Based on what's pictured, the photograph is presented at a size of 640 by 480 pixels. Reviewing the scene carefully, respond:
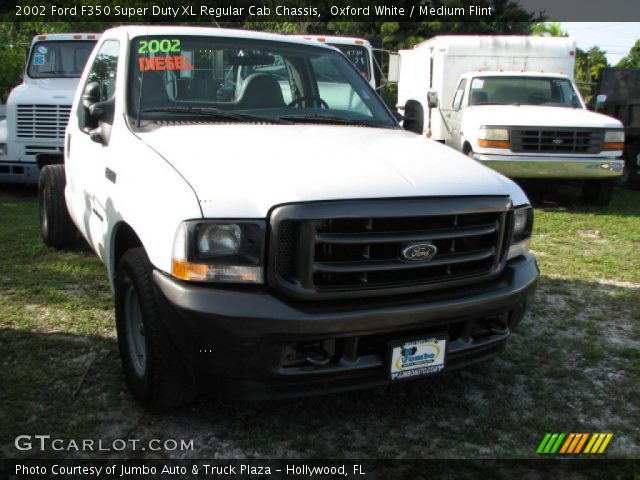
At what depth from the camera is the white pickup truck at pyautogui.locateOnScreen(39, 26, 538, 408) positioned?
8.51 ft

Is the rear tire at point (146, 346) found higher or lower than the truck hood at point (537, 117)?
lower

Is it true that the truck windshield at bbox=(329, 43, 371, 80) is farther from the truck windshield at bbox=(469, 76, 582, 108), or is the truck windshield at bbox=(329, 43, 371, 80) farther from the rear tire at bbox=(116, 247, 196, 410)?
the rear tire at bbox=(116, 247, 196, 410)

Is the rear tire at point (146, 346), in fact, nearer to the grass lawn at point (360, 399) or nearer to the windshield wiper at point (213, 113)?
the grass lawn at point (360, 399)

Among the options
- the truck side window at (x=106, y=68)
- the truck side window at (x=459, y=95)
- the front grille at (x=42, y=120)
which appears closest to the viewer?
the truck side window at (x=106, y=68)

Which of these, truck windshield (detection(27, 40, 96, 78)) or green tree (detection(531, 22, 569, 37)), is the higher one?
green tree (detection(531, 22, 569, 37))

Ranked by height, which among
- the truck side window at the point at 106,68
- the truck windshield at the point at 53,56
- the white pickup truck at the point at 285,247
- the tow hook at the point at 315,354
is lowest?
the tow hook at the point at 315,354

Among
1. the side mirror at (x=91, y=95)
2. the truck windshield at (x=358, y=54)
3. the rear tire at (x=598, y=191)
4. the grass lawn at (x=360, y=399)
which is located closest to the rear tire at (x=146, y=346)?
the grass lawn at (x=360, y=399)

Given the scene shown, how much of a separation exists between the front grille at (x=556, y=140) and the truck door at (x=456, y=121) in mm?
1304

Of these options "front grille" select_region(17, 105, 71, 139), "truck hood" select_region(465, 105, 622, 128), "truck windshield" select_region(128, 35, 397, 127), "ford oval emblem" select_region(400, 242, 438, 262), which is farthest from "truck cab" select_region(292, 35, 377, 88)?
"ford oval emblem" select_region(400, 242, 438, 262)

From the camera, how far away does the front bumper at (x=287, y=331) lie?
255 cm

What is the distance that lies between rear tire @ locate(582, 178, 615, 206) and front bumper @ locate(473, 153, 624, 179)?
1.32 feet

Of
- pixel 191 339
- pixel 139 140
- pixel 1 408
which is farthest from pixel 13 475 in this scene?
pixel 139 140

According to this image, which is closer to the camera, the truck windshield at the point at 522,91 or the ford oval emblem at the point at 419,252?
the ford oval emblem at the point at 419,252

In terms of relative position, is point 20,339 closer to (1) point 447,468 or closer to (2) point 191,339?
(2) point 191,339
